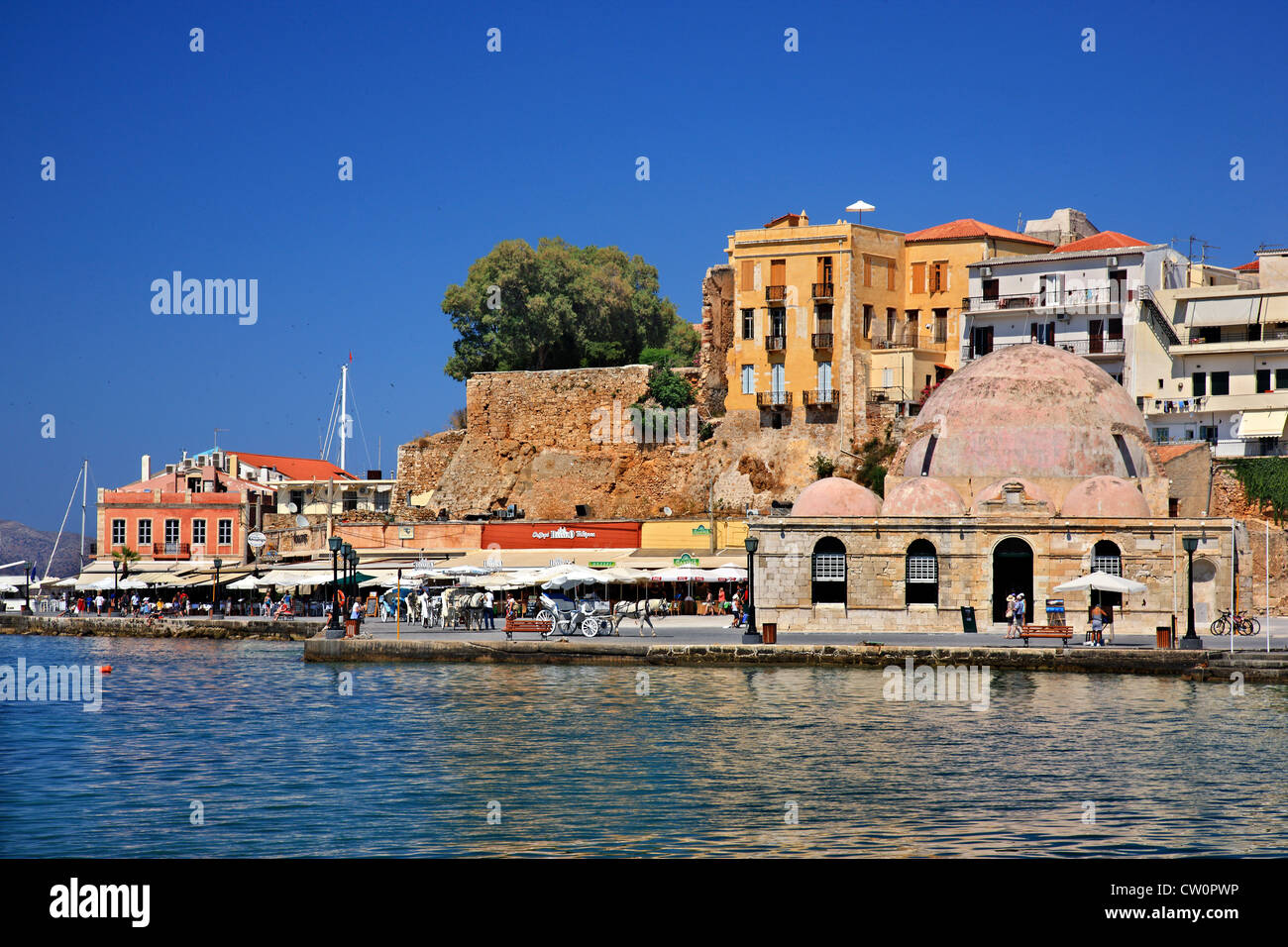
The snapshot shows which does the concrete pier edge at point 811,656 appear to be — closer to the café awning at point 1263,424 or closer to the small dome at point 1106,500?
the small dome at point 1106,500

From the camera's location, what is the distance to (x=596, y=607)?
3675cm

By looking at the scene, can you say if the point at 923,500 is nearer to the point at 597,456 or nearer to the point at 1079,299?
the point at 1079,299

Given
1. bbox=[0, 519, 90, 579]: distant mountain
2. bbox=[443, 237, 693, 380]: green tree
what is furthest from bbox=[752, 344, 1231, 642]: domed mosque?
bbox=[0, 519, 90, 579]: distant mountain

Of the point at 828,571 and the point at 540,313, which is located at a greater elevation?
the point at 540,313

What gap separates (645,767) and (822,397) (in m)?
35.2

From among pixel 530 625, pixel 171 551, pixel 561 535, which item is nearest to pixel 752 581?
pixel 530 625

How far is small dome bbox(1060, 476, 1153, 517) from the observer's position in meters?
34.8

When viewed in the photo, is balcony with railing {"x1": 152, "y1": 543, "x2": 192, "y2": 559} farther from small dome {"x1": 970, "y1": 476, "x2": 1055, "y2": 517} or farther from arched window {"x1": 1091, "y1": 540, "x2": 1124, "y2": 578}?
arched window {"x1": 1091, "y1": 540, "x2": 1124, "y2": 578}

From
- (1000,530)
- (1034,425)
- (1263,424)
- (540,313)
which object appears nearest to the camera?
(1000,530)

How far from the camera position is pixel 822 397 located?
53188mm

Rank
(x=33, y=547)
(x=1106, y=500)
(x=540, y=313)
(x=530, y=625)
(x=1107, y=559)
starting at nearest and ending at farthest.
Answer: (x=1107, y=559) < (x=1106, y=500) < (x=530, y=625) < (x=540, y=313) < (x=33, y=547)
